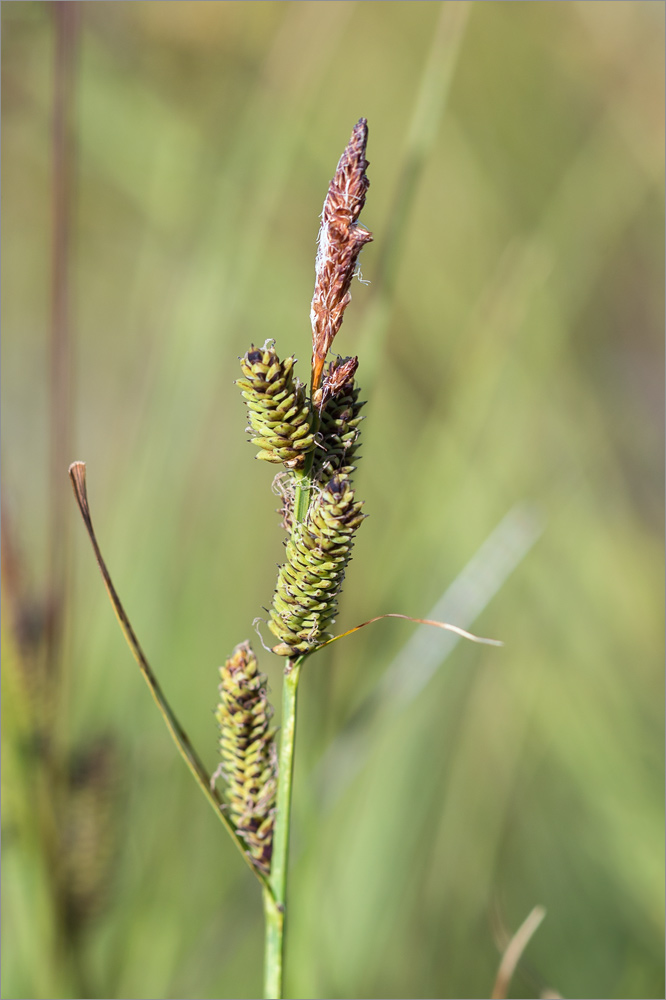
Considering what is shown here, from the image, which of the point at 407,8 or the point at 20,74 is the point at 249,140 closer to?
the point at 20,74

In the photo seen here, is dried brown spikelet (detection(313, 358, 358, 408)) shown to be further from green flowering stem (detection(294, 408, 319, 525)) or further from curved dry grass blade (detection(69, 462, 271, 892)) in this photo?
curved dry grass blade (detection(69, 462, 271, 892))

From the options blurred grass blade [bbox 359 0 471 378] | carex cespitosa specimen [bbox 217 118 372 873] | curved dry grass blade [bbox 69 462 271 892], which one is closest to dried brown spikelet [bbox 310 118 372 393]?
carex cespitosa specimen [bbox 217 118 372 873]

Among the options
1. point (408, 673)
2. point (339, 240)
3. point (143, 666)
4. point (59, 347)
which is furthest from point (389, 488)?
point (339, 240)

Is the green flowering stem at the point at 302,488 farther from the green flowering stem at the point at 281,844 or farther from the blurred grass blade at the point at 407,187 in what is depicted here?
the blurred grass blade at the point at 407,187

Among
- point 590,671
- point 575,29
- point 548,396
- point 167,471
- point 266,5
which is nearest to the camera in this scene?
point 167,471

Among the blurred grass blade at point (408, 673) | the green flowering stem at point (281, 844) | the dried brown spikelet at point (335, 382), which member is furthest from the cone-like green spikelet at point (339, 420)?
the blurred grass blade at point (408, 673)

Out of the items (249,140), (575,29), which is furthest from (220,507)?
(575,29)

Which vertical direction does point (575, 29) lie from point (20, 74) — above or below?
above
